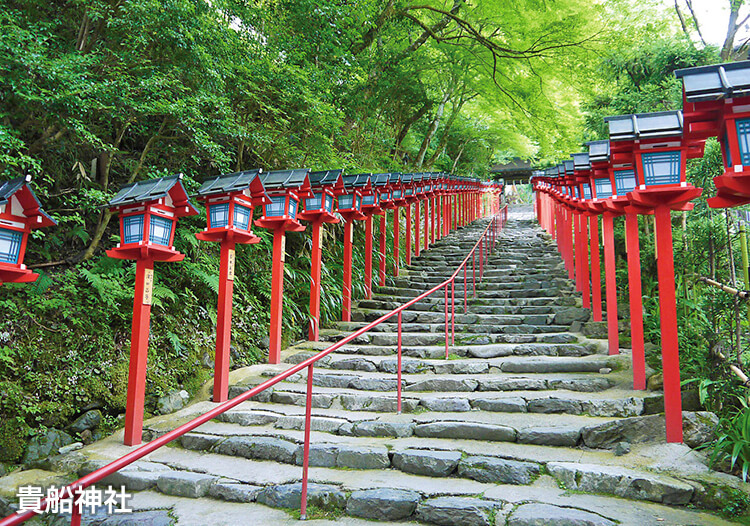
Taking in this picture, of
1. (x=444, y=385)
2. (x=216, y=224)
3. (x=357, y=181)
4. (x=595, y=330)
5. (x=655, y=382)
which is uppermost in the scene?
(x=357, y=181)

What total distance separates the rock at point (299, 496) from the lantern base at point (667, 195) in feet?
10.9

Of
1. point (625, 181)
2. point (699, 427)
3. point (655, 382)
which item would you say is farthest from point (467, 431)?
point (625, 181)

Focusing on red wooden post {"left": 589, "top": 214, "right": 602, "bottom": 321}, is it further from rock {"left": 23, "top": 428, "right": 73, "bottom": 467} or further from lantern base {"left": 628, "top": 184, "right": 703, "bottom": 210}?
rock {"left": 23, "top": 428, "right": 73, "bottom": 467}

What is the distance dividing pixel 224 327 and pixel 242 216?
1.29 m

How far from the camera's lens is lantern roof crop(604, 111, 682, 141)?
371 centimetres

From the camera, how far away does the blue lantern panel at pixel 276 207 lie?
621 cm

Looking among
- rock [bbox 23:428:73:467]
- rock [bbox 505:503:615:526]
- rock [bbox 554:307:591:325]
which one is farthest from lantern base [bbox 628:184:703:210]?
rock [bbox 23:428:73:467]

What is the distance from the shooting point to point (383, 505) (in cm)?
306

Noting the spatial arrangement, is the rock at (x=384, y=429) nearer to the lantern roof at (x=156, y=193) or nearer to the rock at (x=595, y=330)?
the lantern roof at (x=156, y=193)

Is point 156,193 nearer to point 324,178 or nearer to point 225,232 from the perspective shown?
point 225,232

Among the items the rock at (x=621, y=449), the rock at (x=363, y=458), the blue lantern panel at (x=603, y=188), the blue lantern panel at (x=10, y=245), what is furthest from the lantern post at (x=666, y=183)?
the blue lantern panel at (x=10, y=245)

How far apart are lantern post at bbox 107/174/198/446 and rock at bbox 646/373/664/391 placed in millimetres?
4842

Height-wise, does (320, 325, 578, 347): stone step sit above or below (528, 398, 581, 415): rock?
above

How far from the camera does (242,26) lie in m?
6.75
